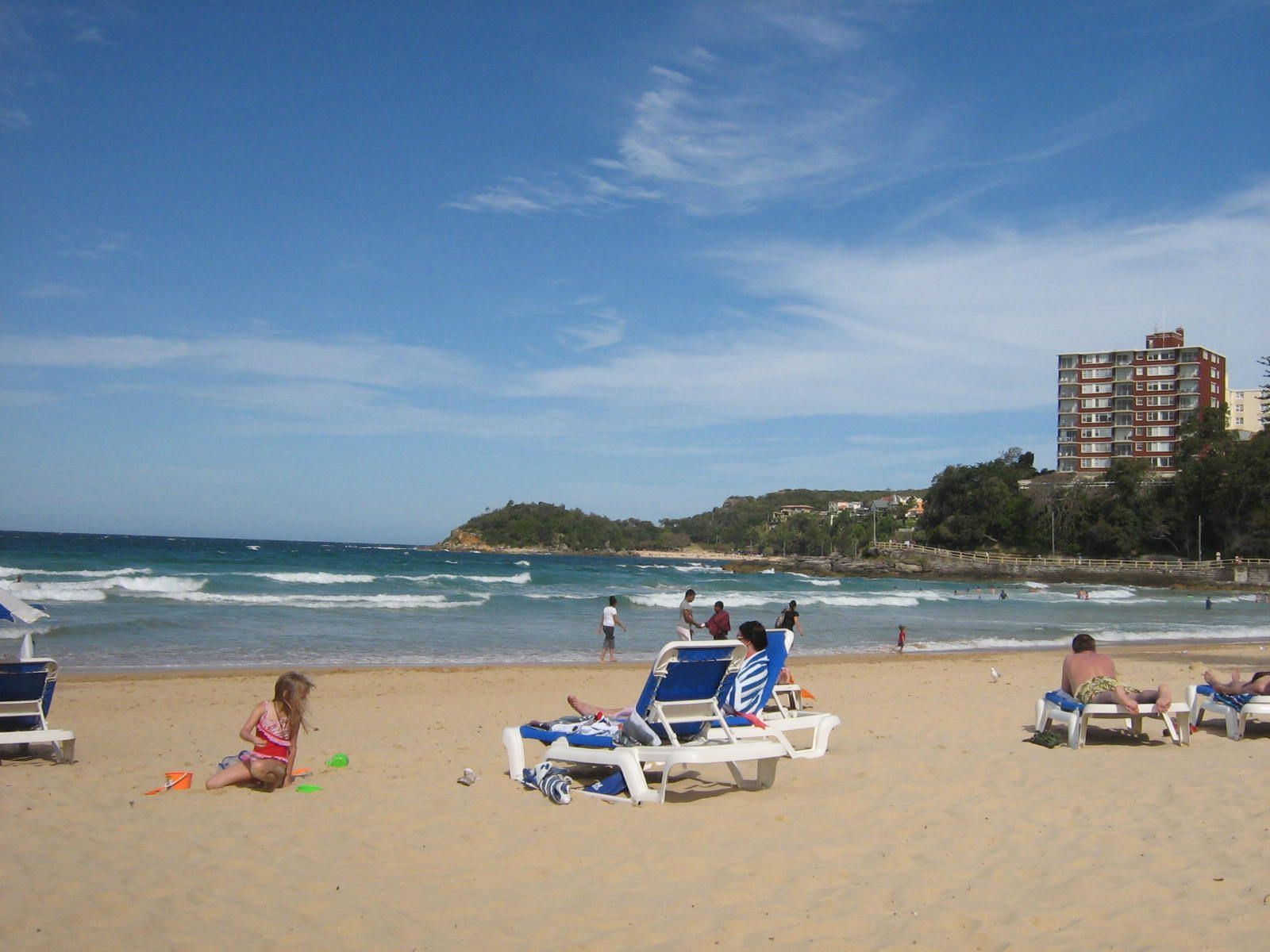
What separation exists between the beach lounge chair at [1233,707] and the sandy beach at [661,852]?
0.77 feet

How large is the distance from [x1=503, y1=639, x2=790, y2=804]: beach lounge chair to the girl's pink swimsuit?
153 cm

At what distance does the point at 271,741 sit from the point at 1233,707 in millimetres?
7823

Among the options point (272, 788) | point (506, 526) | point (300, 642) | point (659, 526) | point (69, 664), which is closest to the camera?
point (272, 788)

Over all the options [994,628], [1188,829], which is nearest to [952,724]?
[1188,829]

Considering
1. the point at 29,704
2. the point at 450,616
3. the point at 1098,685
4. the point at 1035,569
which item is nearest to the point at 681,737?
the point at 1098,685

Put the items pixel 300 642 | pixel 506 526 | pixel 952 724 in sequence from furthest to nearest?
pixel 506 526
pixel 300 642
pixel 952 724

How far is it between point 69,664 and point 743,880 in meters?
14.6

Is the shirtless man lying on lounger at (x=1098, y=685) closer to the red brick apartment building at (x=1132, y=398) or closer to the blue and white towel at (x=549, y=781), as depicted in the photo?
the blue and white towel at (x=549, y=781)

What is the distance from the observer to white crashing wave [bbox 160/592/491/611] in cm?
2992

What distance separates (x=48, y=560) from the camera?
52.4 meters

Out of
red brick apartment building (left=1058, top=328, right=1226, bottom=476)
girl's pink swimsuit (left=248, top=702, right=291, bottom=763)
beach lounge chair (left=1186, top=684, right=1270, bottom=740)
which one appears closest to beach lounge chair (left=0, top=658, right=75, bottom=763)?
girl's pink swimsuit (left=248, top=702, right=291, bottom=763)

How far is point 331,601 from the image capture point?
1264 inches

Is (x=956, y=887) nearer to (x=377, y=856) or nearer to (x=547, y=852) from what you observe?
(x=547, y=852)

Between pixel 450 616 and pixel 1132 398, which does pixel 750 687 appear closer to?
pixel 450 616
